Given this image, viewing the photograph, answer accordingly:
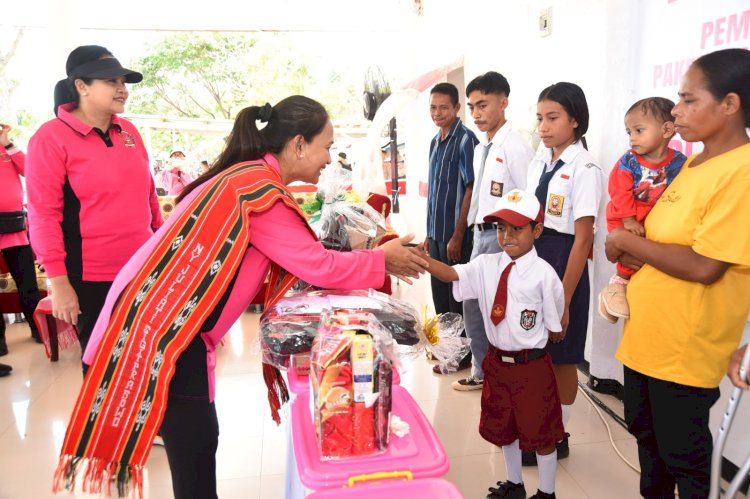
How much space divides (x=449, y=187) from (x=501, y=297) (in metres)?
1.69

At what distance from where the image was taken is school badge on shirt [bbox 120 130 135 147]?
2.22m

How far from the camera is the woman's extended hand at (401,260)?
1.56 meters

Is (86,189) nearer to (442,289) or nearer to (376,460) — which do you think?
(376,460)

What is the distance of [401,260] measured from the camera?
1573 millimetres

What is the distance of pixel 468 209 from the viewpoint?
333 cm

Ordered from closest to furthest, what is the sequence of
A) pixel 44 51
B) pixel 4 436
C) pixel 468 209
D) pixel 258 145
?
1. pixel 258 145
2. pixel 4 436
3. pixel 468 209
4. pixel 44 51

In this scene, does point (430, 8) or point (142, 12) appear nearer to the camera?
point (430, 8)

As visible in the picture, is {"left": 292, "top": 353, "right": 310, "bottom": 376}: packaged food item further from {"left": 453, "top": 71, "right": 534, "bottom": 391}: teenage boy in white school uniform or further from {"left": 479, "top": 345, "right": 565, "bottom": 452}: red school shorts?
{"left": 453, "top": 71, "right": 534, "bottom": 391}: teenage boy in white school uniform

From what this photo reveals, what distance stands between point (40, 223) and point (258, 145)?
111 centimetres

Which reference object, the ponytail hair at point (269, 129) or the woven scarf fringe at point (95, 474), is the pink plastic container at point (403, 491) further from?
the ponytail hair at point (269, 129)

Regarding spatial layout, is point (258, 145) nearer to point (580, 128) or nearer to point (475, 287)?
point (475, 287)

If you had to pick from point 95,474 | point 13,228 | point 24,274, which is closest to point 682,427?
point 95,474

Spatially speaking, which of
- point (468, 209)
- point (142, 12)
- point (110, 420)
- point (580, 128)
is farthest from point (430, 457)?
point (142, 12)

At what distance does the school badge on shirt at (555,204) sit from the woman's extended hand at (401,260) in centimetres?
94
